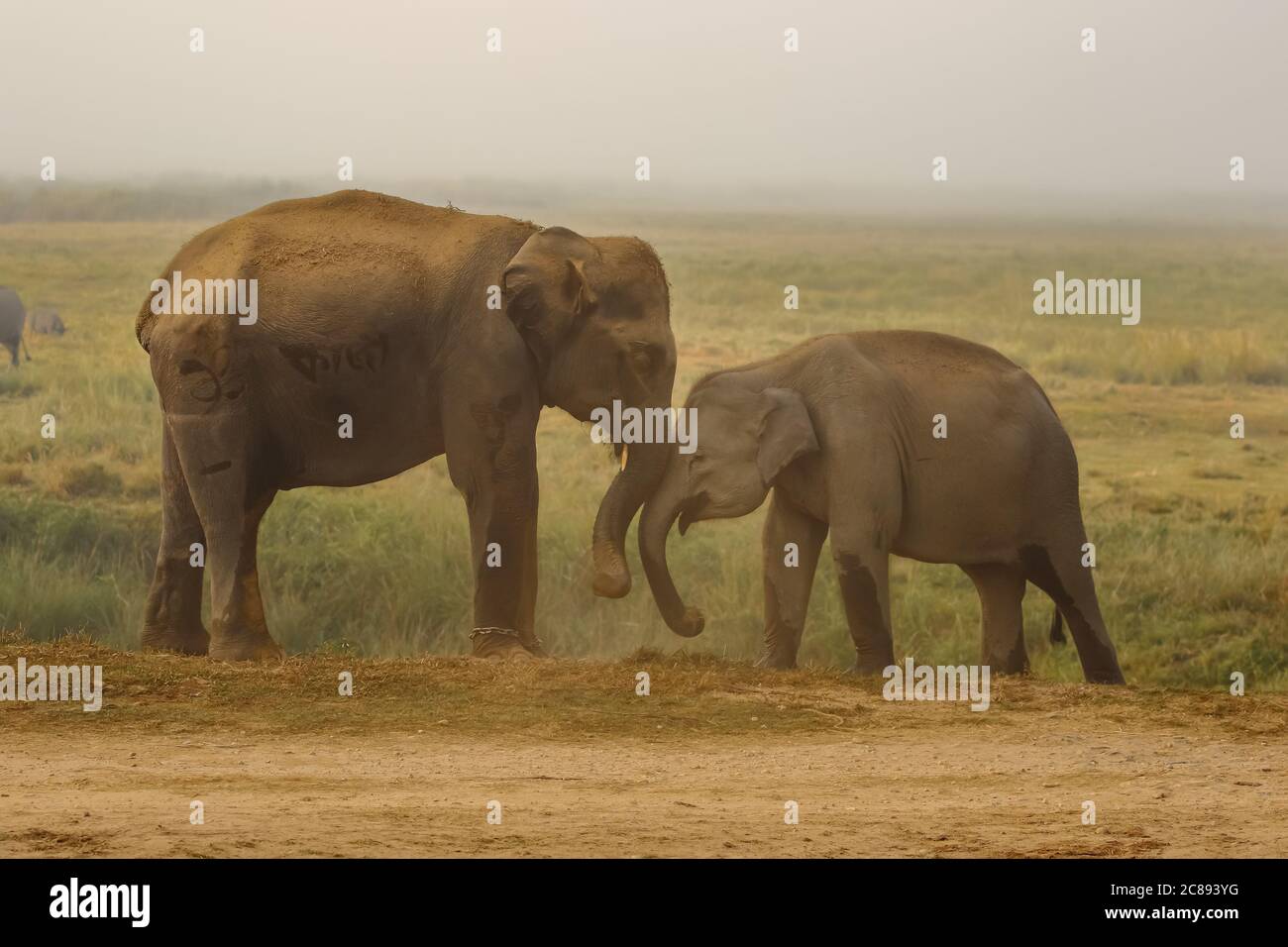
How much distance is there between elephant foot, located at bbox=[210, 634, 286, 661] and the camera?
51.3 ft

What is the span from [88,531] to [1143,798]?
43.4ft

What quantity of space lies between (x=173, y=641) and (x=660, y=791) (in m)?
5.82

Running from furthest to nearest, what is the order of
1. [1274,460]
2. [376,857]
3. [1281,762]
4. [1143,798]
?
[1274,460]
[1281,762]
[1143,798]
[376,857]

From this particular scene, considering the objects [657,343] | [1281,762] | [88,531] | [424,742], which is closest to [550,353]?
[657,343]

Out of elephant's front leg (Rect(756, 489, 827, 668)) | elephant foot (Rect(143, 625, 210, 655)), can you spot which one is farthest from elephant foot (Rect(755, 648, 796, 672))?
elephant foot (Rect(143, 625, 210, 655))

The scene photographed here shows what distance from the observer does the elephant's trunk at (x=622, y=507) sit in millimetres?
15359

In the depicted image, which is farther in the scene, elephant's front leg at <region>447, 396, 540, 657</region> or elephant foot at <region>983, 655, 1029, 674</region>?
elephant foot at <region>983, 655, 1029, 674</region>

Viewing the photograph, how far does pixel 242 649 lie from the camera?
15672 mm

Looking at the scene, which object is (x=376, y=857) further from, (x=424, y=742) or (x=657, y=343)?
(x=657, y=343)

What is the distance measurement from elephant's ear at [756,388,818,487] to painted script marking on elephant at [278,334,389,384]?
2534mm

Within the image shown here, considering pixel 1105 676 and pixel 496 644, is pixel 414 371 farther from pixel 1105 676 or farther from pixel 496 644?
pixel 1105 676

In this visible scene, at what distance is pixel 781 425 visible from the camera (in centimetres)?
1570

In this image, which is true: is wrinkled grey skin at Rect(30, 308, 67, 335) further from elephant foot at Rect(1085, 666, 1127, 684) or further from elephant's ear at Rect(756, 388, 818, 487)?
elephant foot at Rect(1085, 666, 1127, 684)

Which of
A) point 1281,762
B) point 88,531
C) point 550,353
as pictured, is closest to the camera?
point 1281,762
